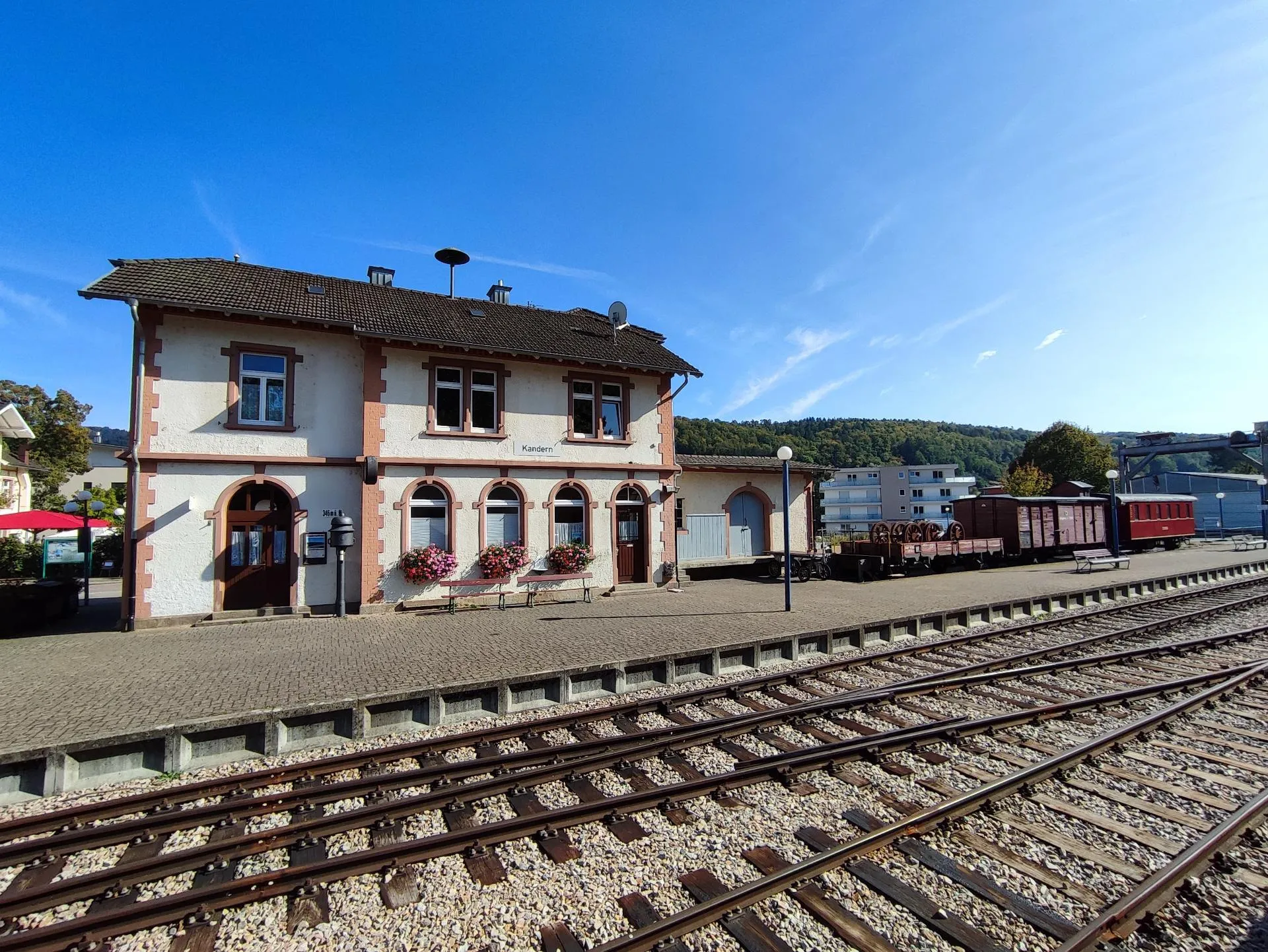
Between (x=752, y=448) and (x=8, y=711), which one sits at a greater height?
(x=752, y=448)

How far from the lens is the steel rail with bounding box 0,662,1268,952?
11.1 feet

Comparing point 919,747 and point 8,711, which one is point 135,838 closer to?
point 8,711

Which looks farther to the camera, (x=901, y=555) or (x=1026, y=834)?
(x=901, y=555)

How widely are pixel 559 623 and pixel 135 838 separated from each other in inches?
304

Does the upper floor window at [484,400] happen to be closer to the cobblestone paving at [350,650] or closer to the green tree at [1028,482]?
the cobblestone paving at [350,650]

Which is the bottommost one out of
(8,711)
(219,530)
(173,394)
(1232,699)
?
(1232,699)

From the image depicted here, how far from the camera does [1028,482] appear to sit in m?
48.1

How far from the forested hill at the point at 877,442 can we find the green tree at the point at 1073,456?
3091 centimetres

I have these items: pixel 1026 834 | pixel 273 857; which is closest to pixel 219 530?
pixel 273 857

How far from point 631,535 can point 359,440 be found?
7470 mm

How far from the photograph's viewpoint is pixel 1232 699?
7504 millimetres

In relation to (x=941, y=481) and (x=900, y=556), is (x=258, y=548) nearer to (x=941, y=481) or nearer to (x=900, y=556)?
(x=900, y=556)

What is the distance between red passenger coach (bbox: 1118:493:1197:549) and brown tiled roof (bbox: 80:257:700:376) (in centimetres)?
2556

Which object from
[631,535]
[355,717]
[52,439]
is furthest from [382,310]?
[52,439]
